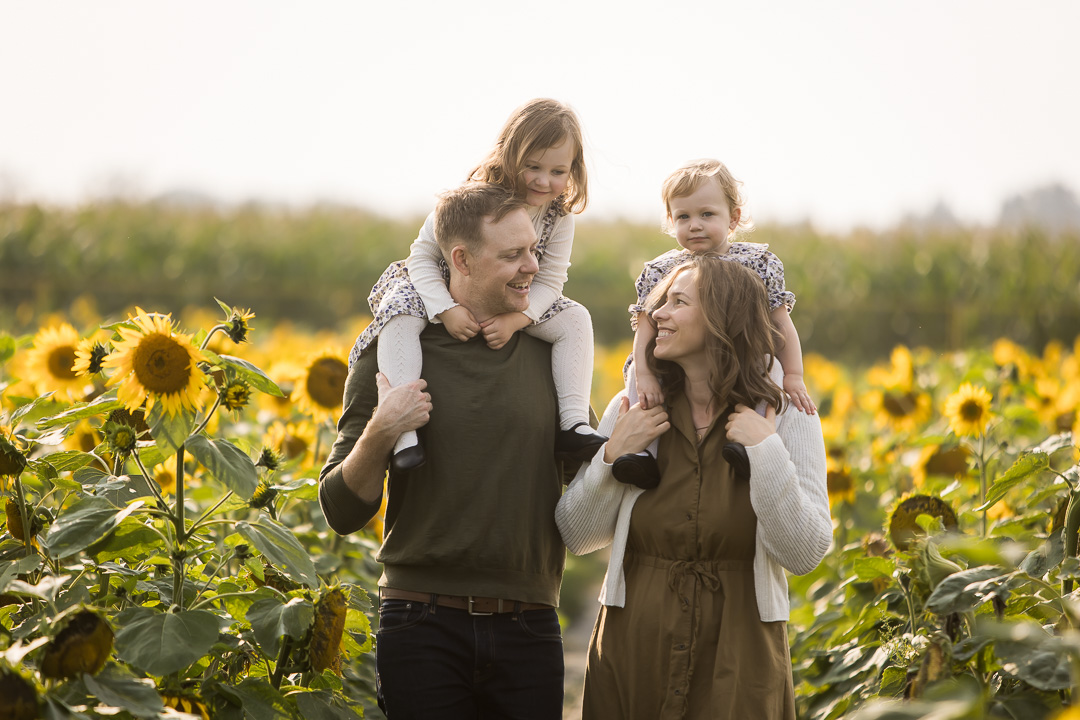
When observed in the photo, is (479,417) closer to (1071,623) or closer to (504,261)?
(504,261)

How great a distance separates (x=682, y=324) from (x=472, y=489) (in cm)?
64

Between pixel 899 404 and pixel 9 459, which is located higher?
pixel 9 459

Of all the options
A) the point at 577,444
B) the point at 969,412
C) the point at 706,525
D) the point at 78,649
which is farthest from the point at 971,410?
the point at 78,649

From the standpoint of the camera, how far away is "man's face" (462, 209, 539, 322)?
7.84ft

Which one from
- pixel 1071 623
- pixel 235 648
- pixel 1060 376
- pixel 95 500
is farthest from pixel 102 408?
pixel 1060 376

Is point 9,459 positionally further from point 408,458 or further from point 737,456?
point 737,456

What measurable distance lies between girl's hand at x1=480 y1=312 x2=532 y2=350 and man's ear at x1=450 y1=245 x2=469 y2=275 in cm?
14

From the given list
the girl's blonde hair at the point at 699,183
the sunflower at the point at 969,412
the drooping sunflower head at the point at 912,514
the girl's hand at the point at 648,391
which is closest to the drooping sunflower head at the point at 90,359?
the girl's hand at the point at 648,391

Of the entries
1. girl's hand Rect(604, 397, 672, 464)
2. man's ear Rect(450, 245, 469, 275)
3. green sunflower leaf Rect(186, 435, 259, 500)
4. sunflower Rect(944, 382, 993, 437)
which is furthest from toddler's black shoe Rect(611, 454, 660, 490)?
sunflower Rect(944, 382, 993, 437)

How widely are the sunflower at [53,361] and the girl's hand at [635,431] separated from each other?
1.77 metres

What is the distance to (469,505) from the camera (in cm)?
234

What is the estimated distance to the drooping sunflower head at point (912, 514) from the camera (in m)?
2.68

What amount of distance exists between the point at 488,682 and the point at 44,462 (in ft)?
3.61

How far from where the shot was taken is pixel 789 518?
226cm
